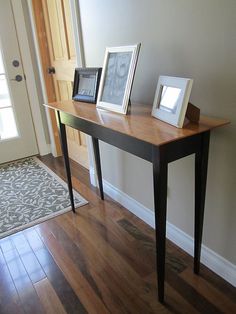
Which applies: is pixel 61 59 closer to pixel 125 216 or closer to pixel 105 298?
pixel 125 216

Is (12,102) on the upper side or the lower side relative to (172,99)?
lower

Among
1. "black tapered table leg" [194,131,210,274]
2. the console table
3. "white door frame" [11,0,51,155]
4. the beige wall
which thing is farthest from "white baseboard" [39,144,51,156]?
"black tapered table leg" [194,131,210,274]

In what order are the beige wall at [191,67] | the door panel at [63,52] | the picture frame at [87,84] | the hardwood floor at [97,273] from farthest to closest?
the door panel at [63,52] < the picture frame at [87,84] < the hardwood floor at [97,273] < the beige wall at [191,67]

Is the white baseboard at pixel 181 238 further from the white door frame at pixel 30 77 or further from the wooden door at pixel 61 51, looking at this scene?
the white door frame at pixel 30 77

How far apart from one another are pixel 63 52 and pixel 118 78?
1391mm

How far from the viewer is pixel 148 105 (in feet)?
5.37

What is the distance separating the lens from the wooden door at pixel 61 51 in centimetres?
244

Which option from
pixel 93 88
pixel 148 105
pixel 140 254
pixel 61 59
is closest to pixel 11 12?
pixel 61 59

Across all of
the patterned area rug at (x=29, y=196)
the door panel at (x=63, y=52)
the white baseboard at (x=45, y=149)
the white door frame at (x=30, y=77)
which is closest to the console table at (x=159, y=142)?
the patterned area rug at (x=29, y=196)

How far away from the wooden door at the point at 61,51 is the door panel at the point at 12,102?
331mm

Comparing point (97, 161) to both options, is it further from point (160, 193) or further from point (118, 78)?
point (160, 193)

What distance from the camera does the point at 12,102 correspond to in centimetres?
306

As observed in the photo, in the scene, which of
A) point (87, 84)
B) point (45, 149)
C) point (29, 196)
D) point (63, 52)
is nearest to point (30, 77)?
point (63, 52)

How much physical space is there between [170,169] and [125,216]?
0.64 metres
